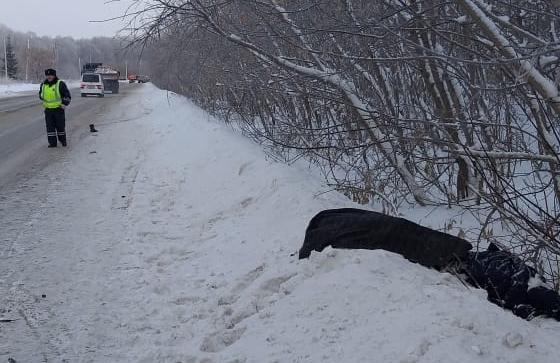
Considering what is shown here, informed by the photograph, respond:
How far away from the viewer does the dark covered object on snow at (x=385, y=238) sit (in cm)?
395

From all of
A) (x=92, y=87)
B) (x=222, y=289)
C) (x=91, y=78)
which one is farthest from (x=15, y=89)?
(x=222, y=289)

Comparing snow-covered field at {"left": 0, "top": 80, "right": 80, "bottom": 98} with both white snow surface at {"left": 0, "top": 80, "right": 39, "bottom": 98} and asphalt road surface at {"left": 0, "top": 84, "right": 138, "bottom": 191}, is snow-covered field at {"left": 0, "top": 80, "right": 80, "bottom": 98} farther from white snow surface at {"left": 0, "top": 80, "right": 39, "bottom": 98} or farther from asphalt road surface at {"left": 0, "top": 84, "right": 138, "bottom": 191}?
asphalt road surface at {"left": 0, "top": 84, "right": 138, "bottom": 191}

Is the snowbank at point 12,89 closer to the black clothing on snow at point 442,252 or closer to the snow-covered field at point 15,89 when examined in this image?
the snow-covered field at point 15,89

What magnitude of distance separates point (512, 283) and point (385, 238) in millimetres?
897

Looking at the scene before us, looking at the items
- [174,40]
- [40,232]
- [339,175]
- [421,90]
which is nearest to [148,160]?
[174,40]

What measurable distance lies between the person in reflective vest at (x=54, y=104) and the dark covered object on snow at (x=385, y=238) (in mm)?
9434

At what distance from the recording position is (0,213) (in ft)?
22.2

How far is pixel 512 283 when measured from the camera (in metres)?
3.56

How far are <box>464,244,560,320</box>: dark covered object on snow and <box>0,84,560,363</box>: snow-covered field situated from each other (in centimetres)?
13

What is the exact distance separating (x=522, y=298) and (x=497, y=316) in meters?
0.59

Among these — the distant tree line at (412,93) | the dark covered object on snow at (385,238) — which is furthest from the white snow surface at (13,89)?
the dark covered object on snow at (385,238)

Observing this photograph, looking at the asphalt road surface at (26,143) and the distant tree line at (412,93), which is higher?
the distant tree line at (412,93)

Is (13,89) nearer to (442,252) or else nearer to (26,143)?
(26,143)

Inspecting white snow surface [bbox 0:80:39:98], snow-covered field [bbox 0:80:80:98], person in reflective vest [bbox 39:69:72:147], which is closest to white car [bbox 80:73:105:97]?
snow-covered field [bbox 0:80:80:98]
